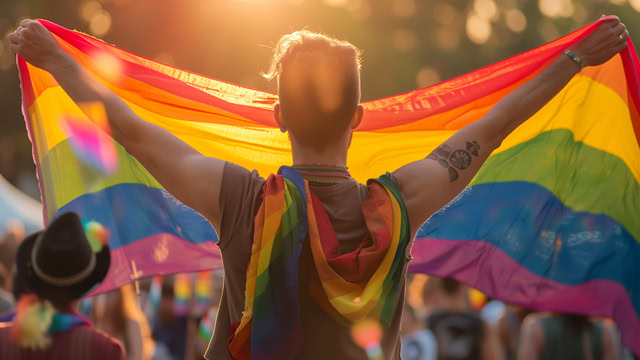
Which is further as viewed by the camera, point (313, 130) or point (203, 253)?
point (203, 253)

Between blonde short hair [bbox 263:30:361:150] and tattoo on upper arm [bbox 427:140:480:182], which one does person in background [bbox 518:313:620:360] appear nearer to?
tattoo on upper arm [bbox 427:140:480:182]

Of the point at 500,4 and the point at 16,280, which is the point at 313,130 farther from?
the point at 500,4

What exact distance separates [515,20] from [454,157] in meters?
22.5

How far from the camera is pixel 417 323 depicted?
7.39 meters

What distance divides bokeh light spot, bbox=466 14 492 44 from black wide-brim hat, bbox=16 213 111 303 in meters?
21.8

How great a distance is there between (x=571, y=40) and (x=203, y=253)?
224cm

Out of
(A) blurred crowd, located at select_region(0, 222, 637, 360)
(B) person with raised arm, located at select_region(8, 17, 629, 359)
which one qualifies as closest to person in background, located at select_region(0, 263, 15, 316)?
(A) blurred crowd, located at select_region(0, 222, 637, 360)

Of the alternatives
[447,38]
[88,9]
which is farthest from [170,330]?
[447,38]

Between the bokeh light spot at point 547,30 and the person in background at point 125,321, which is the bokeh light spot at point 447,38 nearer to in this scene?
the bokeh light spot at point 547,30

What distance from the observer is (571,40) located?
397 cm

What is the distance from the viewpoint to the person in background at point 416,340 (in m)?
7.12

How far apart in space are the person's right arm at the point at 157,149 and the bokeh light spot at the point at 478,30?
22.2 m

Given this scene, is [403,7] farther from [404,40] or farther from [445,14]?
[404,40]

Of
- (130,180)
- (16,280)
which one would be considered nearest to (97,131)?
(130,180)
